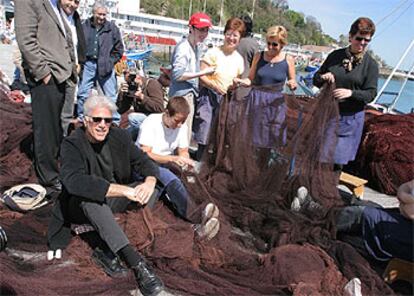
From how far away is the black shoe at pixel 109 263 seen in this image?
2584 mm

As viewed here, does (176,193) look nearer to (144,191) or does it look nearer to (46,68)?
(144,191)

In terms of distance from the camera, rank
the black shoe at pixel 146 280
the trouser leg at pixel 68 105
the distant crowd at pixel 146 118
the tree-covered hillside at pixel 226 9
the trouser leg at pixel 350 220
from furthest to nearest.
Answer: the tree-covered hillside at pixel 226 9
the trouser leg at pixel 68 105
the trouser leg at pixel 350 220
the distant crowd at pixel 146 118
the black shoe at pixel 146 280

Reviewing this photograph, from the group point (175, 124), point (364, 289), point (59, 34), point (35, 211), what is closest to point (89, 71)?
point (59, 34)

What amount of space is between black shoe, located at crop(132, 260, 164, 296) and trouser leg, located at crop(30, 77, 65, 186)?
1.65m

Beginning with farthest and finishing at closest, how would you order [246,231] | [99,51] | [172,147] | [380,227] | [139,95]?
1. [99,51]
2. [139,95]
3. [172,147]
4. [246,231]
5. [380,227]

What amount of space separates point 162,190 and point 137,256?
83 centimetres

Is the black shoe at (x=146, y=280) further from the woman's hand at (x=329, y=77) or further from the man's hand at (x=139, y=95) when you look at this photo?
the man's hand at (x=139, y=95)

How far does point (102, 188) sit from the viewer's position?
2.59 metres

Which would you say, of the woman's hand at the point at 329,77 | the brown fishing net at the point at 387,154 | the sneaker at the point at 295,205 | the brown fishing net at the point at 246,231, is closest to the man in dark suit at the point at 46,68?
the brown fishing net at the point at 246,231

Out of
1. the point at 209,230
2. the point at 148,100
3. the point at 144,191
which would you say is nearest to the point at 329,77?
the point at 209,230

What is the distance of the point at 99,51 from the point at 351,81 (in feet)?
10.8

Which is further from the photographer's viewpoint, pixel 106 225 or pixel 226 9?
pixel 226 9

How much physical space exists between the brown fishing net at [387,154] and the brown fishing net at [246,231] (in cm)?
179

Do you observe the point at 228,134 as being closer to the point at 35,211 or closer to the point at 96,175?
the point at 96,175
